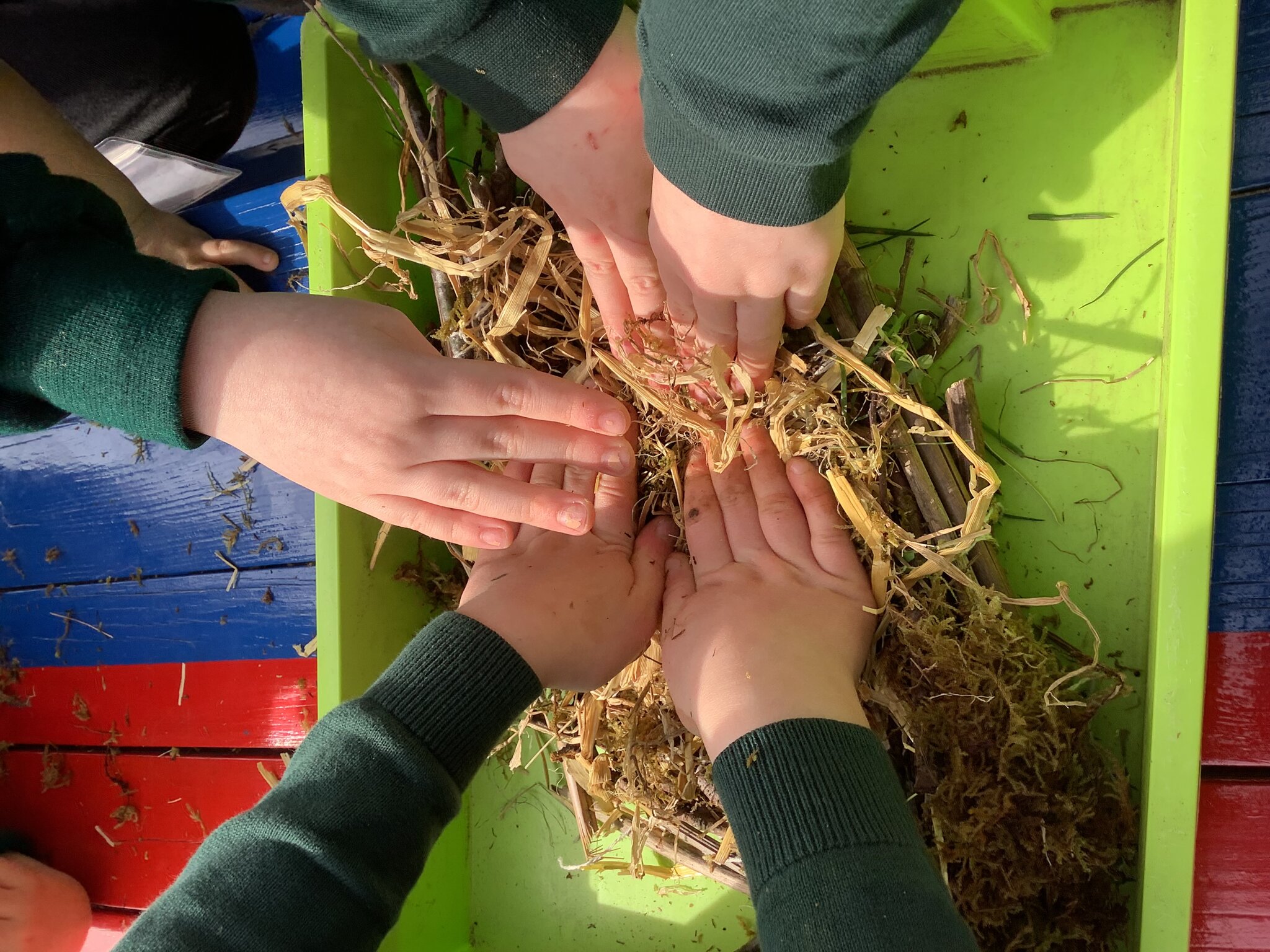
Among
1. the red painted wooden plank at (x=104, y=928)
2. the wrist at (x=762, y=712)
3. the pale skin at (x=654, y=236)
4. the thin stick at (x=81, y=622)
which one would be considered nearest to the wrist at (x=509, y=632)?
the wrist at (x=762, y=712)

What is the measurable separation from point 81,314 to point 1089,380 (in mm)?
1052

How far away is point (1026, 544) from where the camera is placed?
0.95 m

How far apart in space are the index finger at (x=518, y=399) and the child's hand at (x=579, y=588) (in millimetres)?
191

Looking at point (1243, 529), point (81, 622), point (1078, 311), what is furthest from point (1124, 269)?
point (81, 622)

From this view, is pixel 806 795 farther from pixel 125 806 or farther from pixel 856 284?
pixel 125 806

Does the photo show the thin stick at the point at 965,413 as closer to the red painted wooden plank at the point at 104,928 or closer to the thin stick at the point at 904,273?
the thin stick at the point at 904,273

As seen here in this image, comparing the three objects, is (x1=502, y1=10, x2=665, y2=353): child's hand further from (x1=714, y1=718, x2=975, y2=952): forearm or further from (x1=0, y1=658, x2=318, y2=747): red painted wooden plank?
(x1=0, y1=658, x2=318, y2=747): red painted wooden plank

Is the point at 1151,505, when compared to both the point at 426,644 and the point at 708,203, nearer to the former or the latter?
the point at 708,203

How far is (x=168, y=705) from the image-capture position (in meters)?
1.51

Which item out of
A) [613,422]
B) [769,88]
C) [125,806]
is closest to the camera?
A: [769,88]

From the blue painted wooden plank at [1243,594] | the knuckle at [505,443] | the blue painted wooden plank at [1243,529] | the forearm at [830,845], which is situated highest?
the knuckle at [505,443]

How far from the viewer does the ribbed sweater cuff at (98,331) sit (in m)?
0.77

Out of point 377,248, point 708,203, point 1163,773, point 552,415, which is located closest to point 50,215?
point 377,248

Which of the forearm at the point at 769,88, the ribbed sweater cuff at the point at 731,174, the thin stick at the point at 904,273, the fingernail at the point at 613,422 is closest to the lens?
the forearm at the point at 769,88
